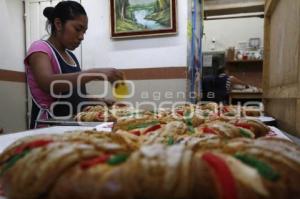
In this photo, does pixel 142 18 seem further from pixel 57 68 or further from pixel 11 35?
pixel 11 35

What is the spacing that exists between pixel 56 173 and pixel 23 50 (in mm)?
3176

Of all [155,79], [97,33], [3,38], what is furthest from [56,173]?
[3,38]

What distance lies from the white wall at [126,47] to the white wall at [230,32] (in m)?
2.73

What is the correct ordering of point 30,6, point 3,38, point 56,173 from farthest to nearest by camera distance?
point 30,6
point 3,38
point 56,173

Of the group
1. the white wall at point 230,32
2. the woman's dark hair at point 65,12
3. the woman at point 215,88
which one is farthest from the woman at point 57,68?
the white wall at point 230,32

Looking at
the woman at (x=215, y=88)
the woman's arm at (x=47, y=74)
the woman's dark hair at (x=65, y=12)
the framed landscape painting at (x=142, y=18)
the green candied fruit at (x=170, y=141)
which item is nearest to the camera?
the green candied fruit at (x=170, y=141)

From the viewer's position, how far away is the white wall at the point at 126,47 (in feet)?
9.02

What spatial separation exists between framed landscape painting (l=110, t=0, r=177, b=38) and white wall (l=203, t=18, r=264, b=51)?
109 inches

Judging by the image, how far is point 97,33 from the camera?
9.82ft

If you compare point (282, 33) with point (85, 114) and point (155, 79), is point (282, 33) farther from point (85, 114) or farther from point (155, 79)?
point (155, 79)

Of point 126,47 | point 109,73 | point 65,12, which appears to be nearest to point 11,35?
point 126,47

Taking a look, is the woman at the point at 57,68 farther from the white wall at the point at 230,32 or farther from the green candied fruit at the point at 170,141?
the white wall at the point at 230,32

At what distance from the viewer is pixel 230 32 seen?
5.45m

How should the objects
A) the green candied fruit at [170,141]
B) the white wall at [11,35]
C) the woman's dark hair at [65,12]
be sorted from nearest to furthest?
the green candied fruit at [170,141] → the woman's dark hair at [65,12] → the white wall at [11,35]
